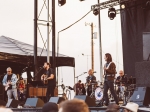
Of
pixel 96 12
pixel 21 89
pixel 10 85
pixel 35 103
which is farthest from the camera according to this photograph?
pixel 96 12

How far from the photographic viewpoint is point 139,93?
11.0 metres

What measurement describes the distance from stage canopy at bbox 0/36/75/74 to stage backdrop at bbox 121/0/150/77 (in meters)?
3.09

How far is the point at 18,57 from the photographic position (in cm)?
→ 1744

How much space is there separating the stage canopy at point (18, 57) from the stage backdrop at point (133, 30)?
10.2ft

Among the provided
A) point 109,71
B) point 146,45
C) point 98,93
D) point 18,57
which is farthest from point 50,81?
point 146,45

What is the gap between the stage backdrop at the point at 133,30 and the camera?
61.5ft

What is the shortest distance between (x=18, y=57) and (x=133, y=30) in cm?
648

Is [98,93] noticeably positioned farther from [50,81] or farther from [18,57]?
[18,57]

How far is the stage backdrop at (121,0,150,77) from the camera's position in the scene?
61.5 ft

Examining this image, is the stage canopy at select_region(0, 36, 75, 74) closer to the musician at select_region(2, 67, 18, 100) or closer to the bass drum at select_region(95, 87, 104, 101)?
the musician at select_region(2, 67, 18, 100)

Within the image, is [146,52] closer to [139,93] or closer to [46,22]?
[46,22]

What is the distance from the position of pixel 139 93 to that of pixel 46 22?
7.03m

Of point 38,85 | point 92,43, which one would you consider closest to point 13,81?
point 38,85

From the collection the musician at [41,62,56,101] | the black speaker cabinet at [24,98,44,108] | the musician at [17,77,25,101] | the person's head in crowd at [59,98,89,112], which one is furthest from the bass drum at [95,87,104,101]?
the person's head in crowd at [59,98,89,112]
